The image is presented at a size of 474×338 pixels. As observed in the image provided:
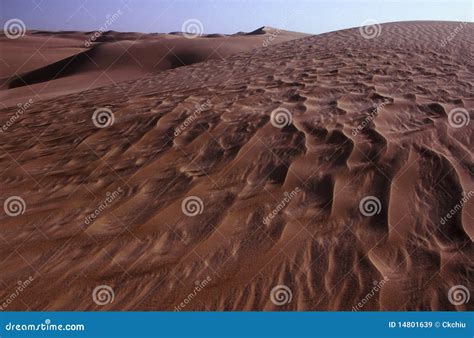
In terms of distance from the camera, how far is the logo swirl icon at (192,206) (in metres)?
2.95

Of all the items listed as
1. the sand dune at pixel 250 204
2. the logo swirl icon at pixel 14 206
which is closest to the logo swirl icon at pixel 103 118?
the sand dune at pixel 250 204

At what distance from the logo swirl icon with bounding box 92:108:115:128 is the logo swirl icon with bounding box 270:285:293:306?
3.08 metres

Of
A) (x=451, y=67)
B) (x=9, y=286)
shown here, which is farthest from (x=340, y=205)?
(x=451, y=67)

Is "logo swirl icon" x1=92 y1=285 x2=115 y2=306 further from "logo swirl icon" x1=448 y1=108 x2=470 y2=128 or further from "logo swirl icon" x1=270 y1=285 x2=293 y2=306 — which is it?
"logo swirl icon" x1=448 y1=108 x2=470 y2=128

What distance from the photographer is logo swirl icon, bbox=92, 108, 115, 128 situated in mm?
4607

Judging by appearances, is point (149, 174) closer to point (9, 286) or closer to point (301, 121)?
point (9, 286)

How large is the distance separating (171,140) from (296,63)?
4.67 m

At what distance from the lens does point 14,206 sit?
3160 mm

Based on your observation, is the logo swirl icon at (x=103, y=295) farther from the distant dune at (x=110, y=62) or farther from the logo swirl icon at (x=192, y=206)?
the distant dune at (x=110, y=62)

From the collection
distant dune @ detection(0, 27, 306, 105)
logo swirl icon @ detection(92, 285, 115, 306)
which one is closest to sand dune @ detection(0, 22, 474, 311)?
logo swirl icon @ detection(92, 285, 115, 306)

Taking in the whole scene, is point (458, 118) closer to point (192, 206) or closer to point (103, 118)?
point (192, 206)

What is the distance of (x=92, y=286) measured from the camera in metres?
2.41

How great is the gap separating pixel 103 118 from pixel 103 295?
2976 mm

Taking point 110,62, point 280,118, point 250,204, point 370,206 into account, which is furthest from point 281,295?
point 110,62
